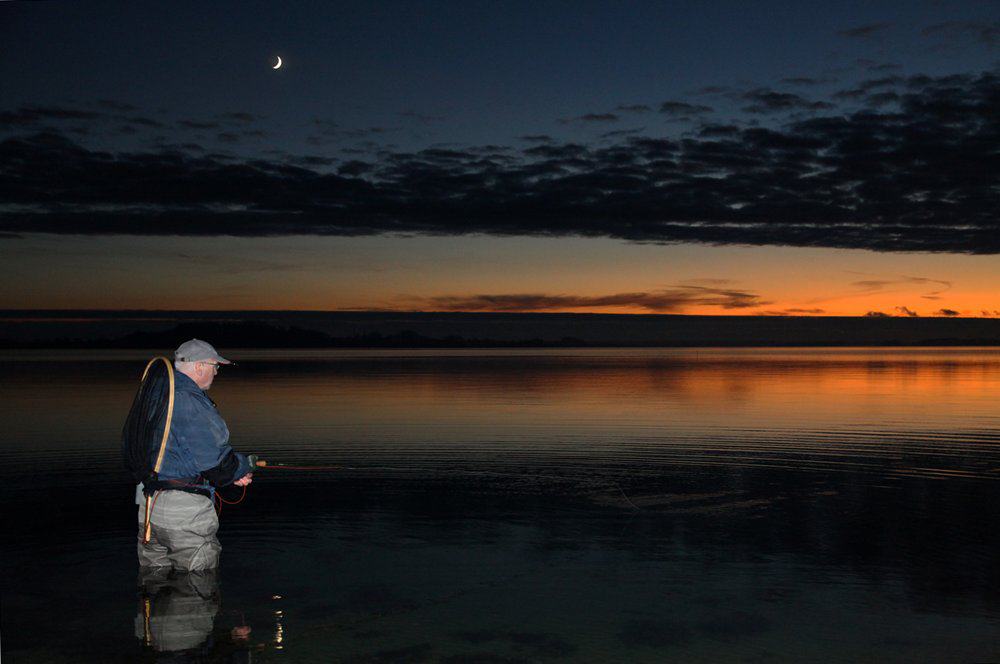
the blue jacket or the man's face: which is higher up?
the man's face

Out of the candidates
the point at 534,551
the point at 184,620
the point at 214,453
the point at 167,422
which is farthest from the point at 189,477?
the point at 534,551

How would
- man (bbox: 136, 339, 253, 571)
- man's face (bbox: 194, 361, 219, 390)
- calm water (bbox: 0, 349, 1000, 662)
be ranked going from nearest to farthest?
calm water (bbox: 0, 349, 1000, 662) → man (bbox: 136, 339, 253, 571) → man's face (bbox: 194, 361, 219, 390)

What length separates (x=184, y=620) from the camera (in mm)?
8859

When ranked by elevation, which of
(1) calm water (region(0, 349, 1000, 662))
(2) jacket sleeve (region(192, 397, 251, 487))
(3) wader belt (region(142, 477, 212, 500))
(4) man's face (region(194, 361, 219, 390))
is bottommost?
(1) calm water (region(0, 349, 1000, 662))

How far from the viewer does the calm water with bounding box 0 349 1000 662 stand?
27.2ft

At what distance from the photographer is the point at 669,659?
7.83m

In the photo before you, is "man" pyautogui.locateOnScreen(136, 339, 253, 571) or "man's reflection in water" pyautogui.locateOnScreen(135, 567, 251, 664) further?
"man" pyautogui.locateOnScreen(136, 339, 253, 571)

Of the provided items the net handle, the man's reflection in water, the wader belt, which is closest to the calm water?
the man's reflection in water

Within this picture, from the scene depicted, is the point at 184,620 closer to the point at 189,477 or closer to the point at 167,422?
the point at 189,477

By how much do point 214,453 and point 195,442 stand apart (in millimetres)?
235

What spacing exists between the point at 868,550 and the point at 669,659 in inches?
193

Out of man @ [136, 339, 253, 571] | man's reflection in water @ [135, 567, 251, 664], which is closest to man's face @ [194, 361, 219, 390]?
man @ [136, 339, 253, 571]

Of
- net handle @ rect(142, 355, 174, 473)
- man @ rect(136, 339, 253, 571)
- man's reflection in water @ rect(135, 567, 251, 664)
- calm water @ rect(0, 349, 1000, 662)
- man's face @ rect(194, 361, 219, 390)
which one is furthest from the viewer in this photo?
man's face @ rect(194, 361, 219, 390)

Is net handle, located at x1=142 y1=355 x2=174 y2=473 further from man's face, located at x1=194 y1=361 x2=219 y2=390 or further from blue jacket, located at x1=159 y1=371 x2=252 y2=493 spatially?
man's face, located at x1=194 y1=361 x2=219 y2=390
